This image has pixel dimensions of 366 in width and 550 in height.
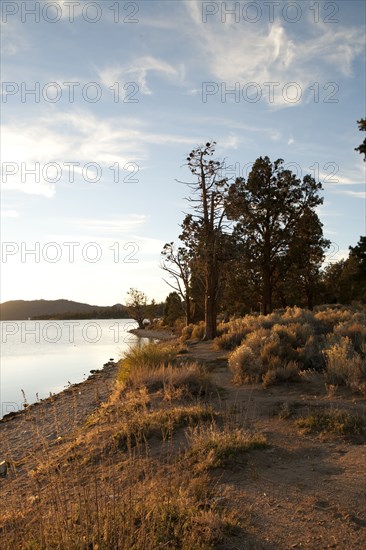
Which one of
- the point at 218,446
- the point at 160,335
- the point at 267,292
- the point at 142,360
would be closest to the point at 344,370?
the point at 218,446

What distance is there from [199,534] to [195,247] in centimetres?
2615

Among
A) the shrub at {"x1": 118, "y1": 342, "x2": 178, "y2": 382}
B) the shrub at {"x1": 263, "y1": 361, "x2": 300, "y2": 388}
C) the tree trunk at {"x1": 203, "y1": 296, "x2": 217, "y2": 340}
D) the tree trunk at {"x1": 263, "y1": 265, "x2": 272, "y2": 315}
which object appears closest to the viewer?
the shrub at {"x1": 263, "y1": 361, "x2": 300, "y2": 388}

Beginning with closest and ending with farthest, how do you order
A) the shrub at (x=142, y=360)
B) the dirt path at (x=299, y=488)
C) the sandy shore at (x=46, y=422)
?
the dirt path at (x=299, y=488) < the sandy shore at (x=46, y=422) < the shrub at (x=142, y=360)

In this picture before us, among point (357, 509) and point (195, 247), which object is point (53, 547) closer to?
point (357, 509)

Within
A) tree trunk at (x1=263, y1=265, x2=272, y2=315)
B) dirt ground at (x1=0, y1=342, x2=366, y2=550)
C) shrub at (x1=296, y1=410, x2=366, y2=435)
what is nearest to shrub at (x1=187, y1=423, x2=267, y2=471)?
dirt ground at (x1=0, y1=342, x2=366, y2=550)

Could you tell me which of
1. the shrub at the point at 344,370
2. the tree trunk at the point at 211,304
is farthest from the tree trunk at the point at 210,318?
the shrub at the point at 344,370

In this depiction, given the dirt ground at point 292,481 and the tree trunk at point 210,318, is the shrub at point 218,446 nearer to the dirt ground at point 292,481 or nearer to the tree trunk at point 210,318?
the dirt ground at point 292,481

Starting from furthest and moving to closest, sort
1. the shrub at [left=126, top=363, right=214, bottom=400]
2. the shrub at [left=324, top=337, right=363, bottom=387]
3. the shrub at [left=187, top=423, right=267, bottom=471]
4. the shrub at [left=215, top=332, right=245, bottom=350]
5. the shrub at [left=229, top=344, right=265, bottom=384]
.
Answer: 1. the shrub at [left=215, top=332, right=245, bottom=350]
2. the shrub at [left=229, top=344, right=265, bottom=384]
3. the shrub at [left=126, top=363, right=214, bottom=400]
4. the shrub at [left=324, top=337, right=363, bottom=387]
5. the shrub at [left=187, top=423, right=267, bottom=471]

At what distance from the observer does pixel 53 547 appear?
13.6ft

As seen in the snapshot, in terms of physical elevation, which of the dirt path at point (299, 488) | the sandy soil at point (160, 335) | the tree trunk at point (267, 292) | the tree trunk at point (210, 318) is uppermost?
the tree trunk at point (267, 292)

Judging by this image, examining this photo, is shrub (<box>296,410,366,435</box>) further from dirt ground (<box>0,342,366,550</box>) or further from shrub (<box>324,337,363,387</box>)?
shrub (<box>324,337,363,387</box>)

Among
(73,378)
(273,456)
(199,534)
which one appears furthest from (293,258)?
(199,534)

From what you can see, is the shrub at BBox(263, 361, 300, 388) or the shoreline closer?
the shrub at BBox(263, 361, 300, 388)

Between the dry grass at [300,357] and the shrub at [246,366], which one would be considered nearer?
the dry grass at [300,357]
